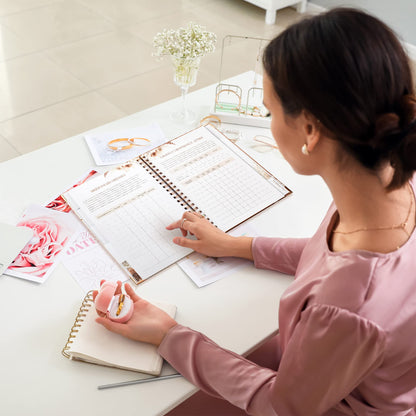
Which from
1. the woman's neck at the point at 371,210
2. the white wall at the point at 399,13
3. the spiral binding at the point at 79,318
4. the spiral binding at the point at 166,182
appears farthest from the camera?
the white wall at the point at 399,13

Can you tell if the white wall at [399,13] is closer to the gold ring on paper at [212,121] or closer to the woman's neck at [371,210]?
the gold ring on paper at [212,121]

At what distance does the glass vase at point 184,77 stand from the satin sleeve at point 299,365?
844mm

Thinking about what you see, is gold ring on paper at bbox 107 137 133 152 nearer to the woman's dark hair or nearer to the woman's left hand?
the woman's left hand

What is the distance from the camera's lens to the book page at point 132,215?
3.95 ft

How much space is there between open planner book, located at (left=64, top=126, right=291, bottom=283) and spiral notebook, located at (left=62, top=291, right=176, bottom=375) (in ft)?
0.52

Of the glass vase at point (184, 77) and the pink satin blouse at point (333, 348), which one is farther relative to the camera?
the glass vase at point (184, 77)

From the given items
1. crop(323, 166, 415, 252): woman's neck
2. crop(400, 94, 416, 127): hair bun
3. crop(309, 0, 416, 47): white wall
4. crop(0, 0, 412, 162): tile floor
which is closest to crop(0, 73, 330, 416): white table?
crop(323, 166, 415, 252): woman's neck

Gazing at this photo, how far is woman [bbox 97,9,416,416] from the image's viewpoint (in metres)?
0.78

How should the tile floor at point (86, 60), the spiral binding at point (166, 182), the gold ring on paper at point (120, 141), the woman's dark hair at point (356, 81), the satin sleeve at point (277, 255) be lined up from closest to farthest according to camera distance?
the woman's dark hair at point (356, 81)
the satin sleeve at point (277, 255)
the spiral binding at point (166, 182)
the gold ring on paper at point (120, 141)
the tile floor at point (86, 60)

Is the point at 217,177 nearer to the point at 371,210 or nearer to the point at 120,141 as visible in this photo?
the point at 120,141

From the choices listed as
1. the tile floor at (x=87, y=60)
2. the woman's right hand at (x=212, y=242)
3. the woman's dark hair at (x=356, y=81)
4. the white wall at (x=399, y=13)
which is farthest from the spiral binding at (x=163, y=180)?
the white wall at (x=399, y=13)

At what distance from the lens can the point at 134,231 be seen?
4.13 feet

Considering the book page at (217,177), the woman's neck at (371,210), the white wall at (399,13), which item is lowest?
the white wall at (399,13)

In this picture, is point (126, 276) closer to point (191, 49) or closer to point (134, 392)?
point (134, 392)
